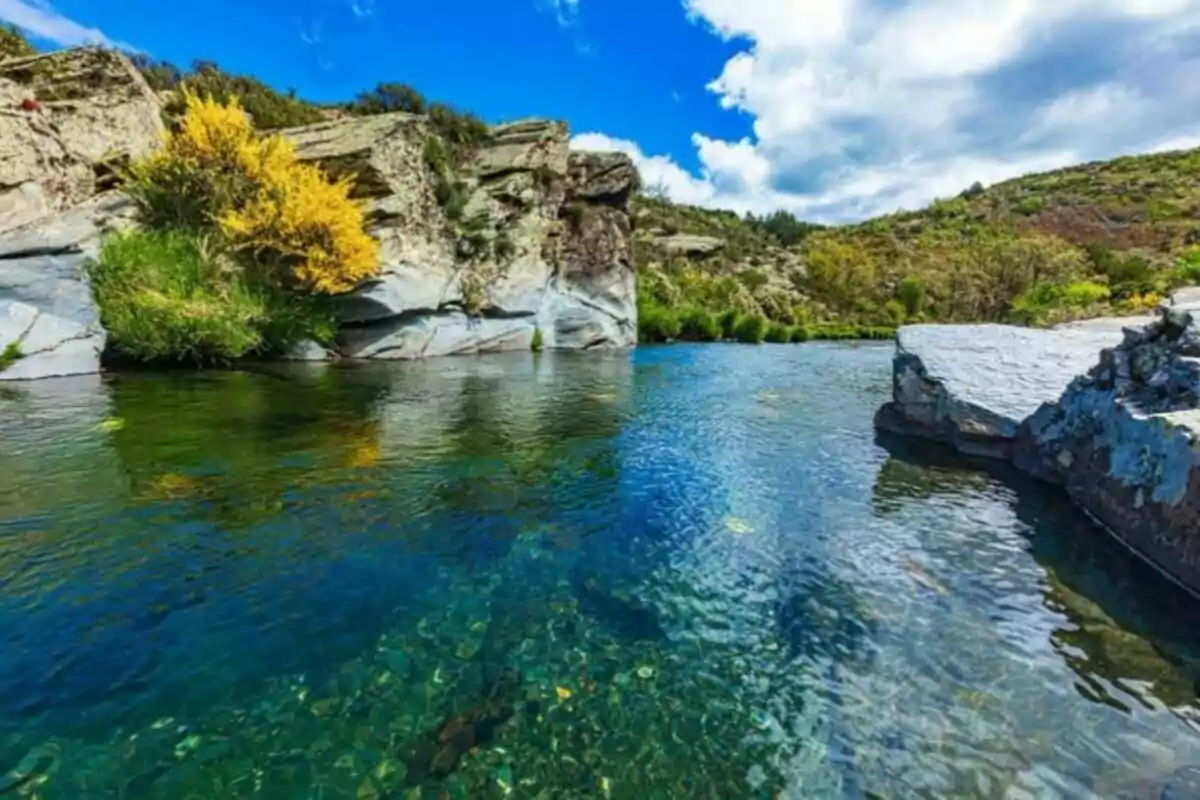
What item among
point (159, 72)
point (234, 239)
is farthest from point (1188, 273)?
point (159, 72)

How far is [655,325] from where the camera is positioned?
128 ft

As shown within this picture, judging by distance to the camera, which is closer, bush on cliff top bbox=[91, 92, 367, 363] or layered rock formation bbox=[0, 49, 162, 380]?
layered rock formation bbox=[0, 49, 162, 380]

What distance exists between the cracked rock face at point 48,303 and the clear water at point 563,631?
23.2ft

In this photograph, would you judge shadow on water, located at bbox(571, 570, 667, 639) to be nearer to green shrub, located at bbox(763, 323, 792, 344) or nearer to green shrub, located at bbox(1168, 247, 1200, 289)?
green shrub, located at bbox(1168, 247, 1200, 289)

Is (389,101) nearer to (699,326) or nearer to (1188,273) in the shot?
(699,326)

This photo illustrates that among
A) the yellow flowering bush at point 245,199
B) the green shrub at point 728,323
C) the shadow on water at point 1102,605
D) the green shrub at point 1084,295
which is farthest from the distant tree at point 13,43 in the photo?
the green shrub at point 1084,295

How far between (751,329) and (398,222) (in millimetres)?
24575

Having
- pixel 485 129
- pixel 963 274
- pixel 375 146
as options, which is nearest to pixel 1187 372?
pixel 375 146

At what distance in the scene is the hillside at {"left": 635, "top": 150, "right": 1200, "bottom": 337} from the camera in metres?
43.8

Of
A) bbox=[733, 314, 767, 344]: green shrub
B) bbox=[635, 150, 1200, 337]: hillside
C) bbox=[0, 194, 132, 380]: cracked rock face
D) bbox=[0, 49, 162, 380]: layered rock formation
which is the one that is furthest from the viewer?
bbox=[635, 150, 1200, 337]: hillside

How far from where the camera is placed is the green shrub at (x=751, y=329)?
39406 millimetres

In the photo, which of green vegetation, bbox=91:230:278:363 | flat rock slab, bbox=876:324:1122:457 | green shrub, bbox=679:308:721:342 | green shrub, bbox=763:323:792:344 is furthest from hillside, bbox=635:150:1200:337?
green vegetation, bbox=91:230:278:363

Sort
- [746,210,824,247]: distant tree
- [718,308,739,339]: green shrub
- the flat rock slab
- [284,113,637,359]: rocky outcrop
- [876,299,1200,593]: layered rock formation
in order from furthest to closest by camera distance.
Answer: [746,210,824,247]: distant tree
[718,308,739,339]: green shrub
[284,113,637,359]: rocky outcrop
the flat rock slab
[876,299,1200,593]: layered rock formation

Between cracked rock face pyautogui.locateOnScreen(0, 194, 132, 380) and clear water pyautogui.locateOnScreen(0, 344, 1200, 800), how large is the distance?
708 centimetres
